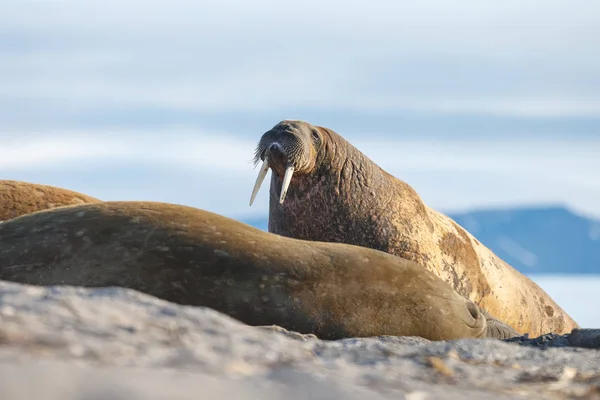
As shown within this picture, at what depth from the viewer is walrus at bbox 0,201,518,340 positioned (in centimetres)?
517

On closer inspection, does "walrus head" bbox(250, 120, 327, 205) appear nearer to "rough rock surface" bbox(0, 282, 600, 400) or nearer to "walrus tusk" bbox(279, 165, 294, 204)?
"walrus tusk" bbox(279, 165, 294, 204)

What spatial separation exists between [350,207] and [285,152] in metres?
1.06

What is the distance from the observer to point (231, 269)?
5.21 meters

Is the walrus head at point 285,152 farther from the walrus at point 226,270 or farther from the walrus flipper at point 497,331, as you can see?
the walrus at point 226,270

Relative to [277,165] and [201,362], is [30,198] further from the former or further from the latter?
[201,362]

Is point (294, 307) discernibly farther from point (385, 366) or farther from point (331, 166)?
point (331, 166)

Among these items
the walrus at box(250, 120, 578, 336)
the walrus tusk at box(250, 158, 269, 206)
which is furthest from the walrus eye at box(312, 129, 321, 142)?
the walrus tusk at box(250, 158, 269, 206)

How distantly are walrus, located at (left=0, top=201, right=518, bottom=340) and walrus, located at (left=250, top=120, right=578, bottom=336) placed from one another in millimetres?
4638

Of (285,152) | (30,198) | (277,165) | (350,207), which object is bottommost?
(30,198)

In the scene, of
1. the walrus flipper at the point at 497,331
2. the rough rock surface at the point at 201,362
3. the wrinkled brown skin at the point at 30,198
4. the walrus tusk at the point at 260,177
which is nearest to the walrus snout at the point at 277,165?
the walrus tusk at the point at 260,177

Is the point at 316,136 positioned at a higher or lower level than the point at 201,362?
higher

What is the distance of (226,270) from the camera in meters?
5.21

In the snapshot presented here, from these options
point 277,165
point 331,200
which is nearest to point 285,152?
point 277,165

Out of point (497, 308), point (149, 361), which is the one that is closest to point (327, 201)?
point (497, 308)
